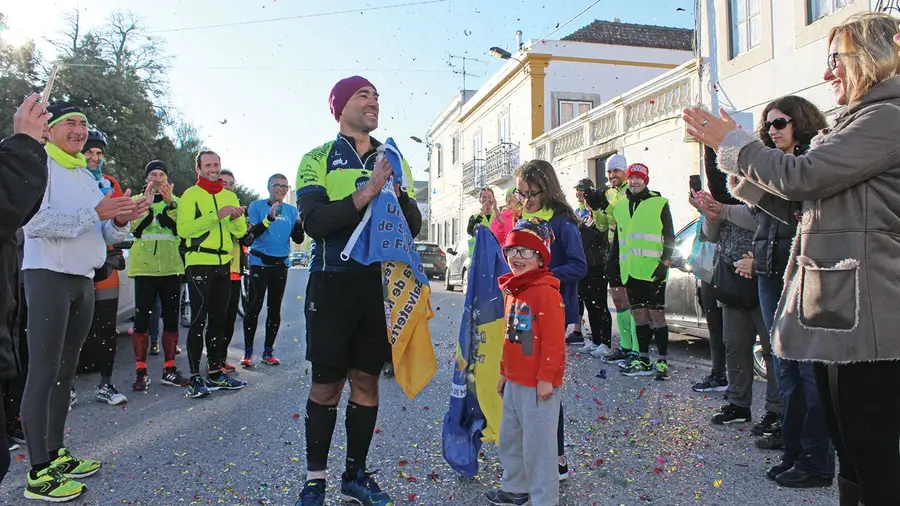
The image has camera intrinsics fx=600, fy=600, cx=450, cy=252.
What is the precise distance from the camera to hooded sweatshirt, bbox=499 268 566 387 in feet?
9.18

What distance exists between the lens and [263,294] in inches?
258

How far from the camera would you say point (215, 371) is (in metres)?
5.56

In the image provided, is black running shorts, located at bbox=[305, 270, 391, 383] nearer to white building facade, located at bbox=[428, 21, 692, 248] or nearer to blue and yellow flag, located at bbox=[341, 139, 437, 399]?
blue and yellow flag, located at bbox=[341, 139, 437, 399]

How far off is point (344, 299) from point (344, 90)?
1.06m

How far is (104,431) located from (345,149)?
2833 millimetres

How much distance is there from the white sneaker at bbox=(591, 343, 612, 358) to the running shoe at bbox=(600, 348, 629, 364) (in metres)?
0.15

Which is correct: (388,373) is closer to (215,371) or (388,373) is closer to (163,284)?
(215,371)

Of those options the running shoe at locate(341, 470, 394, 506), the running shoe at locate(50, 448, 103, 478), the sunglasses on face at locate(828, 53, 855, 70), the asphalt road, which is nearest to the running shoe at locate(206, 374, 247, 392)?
the asphalt road

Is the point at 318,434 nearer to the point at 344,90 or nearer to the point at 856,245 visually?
the point at 344,90

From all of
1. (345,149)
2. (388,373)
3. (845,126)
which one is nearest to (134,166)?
(388,373)

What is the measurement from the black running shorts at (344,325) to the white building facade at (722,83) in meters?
7.83

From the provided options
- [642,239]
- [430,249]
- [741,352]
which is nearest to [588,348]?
[642,239]

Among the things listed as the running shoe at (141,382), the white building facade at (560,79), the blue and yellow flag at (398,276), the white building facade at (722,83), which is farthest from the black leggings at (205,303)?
the white building facade at (560,79)

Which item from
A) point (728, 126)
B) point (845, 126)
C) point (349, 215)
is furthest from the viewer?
point (349, 215)
